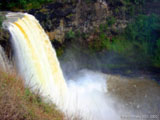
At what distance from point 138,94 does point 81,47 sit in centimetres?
453

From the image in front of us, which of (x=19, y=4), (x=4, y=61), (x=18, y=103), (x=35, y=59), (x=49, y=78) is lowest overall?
(x=49, y=78)

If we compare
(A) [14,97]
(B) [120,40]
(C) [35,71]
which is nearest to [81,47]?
(B) [120,40]

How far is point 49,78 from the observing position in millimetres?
6848

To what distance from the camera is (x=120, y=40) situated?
38.8 ft

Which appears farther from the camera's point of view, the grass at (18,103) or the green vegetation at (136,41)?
the green vegetation at (136,41)

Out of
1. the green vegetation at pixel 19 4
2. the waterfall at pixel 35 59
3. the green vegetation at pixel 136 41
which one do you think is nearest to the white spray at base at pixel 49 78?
the waterfall at pixel 35 59

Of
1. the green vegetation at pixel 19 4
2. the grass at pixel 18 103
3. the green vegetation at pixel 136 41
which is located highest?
the green vegetation at pixel 19 4

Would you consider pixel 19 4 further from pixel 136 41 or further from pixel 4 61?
pixel 136 41

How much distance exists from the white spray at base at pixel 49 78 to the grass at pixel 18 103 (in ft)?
1.23

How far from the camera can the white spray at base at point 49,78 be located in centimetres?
559

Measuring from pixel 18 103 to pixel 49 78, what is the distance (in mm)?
3581

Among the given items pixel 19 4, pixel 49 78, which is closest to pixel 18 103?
pixel 49 78

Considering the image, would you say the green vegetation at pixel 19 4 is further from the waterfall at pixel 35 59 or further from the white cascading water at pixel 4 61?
the white cascading water at pixel 4 61

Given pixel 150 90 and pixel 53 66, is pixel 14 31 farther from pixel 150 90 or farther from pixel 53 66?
pixel 150 90
